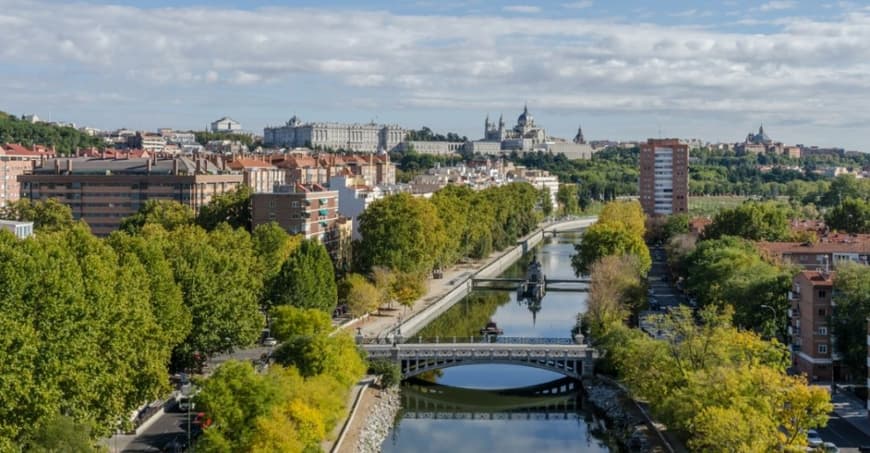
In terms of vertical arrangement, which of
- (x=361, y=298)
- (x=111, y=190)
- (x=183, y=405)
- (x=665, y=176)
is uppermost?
(x=665, y=176)

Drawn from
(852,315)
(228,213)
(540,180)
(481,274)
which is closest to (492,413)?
(852,315)

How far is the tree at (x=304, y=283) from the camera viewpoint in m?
42.3

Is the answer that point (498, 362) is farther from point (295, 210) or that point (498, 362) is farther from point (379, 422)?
point (295, 210)

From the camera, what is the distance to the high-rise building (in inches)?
3666

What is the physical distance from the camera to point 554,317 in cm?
5400

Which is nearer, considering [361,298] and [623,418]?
[623,418]

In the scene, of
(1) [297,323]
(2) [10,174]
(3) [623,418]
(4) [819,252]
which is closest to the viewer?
(3) [623,418]

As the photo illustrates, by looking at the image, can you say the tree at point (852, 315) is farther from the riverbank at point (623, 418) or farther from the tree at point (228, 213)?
the tree at point (228, 213)

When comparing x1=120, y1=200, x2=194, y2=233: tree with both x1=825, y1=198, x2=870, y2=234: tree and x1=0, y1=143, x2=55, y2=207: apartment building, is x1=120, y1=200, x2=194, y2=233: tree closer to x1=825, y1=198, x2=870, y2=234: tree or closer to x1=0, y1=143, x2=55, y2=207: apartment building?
x1=0, y1=143, x2=55, y2=207: apartment building

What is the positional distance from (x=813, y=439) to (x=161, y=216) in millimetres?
37242

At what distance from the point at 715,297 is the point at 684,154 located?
5229 cm

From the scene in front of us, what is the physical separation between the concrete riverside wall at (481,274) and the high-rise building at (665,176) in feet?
34.4

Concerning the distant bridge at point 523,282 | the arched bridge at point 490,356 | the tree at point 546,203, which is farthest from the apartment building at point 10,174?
the tree at point 546,203

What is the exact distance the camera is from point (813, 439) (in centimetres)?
2709
